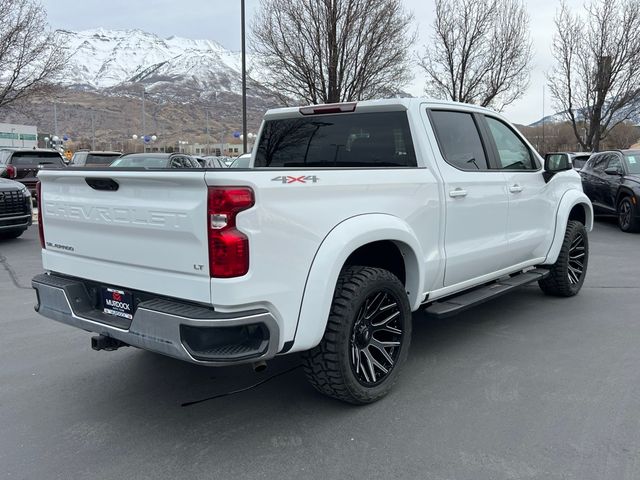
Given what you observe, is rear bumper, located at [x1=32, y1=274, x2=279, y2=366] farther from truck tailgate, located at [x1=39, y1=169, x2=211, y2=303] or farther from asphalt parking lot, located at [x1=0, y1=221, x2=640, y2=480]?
asphalt parking lot, located at [x1=0, y1=221, x2=640, y2=480]

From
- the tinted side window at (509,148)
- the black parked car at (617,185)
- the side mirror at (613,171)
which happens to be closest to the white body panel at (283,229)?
the tinted side window at (509,148)

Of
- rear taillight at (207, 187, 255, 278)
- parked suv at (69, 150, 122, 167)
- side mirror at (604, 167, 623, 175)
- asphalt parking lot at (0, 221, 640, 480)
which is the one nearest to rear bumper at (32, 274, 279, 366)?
rear taillight at (207, 187, 255, 278)

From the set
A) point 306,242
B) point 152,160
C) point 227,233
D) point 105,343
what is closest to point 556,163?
point 306,242

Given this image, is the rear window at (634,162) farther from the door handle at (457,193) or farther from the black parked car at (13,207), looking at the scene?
the black parked car at (13,207)

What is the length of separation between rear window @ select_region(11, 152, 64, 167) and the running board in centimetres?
1376

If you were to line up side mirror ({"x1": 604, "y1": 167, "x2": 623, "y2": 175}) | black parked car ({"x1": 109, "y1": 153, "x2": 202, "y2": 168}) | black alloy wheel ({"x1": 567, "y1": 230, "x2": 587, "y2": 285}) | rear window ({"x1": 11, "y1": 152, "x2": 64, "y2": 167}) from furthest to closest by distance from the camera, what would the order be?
rear window ({"x1": 11, "y1": 152, "x2": 64, "y2": 167}) → black parked car ({"x1": 109, "y1": 153, "x2": 202, "y2": 168}) → side mirror ({"x1": 604, "y1": 167, "x2": 623, "y2": 175}) → black alloy wheel ({"x1": 567, "y1": 230, "x2": 587, "y2": 285})

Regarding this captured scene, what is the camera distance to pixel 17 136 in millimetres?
50750

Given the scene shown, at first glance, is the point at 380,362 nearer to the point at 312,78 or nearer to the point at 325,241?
the point at 325,241

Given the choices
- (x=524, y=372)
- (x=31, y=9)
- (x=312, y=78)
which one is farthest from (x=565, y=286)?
(x=31, y=9)

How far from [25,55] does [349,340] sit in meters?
18.7

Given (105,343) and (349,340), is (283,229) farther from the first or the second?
(105,343)

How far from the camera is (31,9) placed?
18219mm

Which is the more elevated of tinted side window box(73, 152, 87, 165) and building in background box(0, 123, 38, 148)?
building in background box(0, 123, 38, 148)

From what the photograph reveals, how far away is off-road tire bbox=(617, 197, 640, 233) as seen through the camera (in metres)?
11.1
